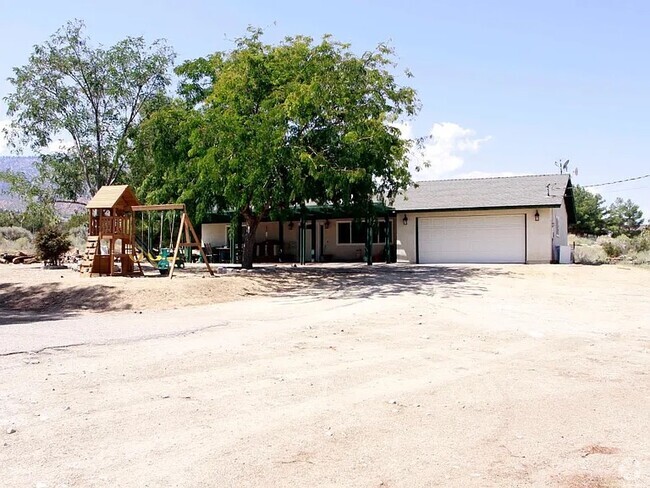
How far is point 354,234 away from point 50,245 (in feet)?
48.7

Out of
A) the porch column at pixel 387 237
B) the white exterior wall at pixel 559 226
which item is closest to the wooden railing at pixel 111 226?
the porch column at pixel 387 237

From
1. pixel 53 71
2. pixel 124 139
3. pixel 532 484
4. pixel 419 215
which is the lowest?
pixel 532 484

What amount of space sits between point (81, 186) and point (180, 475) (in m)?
26.5

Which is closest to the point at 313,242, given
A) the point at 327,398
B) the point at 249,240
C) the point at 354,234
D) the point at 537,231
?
the point at 354,234

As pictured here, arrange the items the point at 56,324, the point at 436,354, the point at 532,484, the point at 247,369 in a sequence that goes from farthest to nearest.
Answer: the point at 56,324, the point at 436,354, the point at 247,369, the point at 532,484

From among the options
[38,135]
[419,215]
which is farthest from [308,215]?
[38,135]

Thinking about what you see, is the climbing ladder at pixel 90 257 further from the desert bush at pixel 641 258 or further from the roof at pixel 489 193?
the desert bush at pixel 641 258

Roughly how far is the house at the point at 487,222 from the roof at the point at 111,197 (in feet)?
38.4

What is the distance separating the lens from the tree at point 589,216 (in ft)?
172

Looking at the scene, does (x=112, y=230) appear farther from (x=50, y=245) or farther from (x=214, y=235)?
(x=214, y=235)

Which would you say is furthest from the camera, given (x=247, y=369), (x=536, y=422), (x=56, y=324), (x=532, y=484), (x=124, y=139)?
(x=124, y=139)

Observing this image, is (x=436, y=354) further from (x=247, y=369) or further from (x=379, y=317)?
(x=379, y=317)

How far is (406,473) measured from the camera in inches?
168

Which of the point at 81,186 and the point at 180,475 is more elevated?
the point at 81,186
